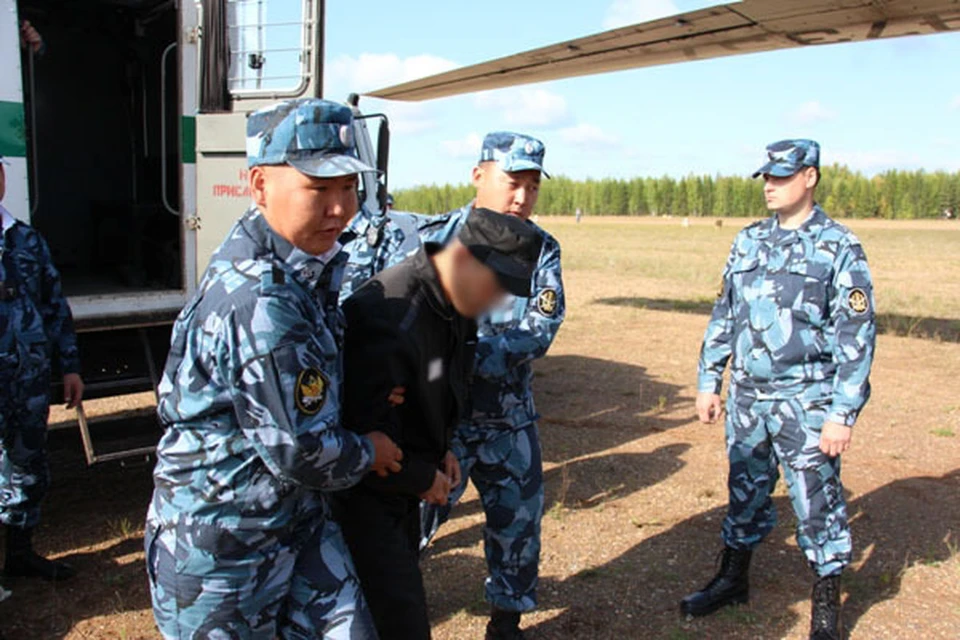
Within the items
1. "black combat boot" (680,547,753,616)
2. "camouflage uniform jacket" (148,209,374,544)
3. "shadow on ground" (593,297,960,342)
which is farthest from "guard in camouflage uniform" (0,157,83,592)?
"shadow on ground" (593,297,960,342)

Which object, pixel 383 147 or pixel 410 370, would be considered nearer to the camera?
pixel 410 370

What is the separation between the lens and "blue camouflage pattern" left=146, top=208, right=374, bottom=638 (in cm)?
185

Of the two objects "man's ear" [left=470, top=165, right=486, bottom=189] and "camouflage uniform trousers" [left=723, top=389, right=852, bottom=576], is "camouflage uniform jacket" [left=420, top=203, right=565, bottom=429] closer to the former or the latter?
"man's ear" [left=470, top=165, right=486, bottom=189]

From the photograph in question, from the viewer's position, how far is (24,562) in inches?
159

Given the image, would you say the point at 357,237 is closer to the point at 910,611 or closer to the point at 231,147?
the point at 231,147

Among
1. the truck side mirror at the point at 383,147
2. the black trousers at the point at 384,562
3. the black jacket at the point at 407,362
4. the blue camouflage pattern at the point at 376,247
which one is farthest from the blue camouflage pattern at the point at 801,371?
the truck side mirror at the point at 383,147

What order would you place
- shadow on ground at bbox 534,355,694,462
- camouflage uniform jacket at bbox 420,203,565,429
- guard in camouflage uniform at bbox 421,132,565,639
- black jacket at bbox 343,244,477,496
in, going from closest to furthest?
black jacket at bbox 343,244,477,496 < camouflage uniform jacket at bbox 420,203,565,429 < guard in camouflage uniform at bbox 421,132,565,639 < shadow on ground at bbox 534,355,694,462

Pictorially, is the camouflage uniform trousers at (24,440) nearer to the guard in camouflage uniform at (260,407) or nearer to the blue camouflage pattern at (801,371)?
the guard in camouflage uniform at (260,407)

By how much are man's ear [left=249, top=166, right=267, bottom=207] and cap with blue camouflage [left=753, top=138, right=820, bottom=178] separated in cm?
251

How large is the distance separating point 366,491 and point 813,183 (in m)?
2.57

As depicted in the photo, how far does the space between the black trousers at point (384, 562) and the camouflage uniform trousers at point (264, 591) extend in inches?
5.5

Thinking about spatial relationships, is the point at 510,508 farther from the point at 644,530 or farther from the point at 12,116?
the point at 12,116

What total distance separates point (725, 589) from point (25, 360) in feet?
11.3

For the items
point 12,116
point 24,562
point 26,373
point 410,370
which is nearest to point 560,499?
point 24,562
